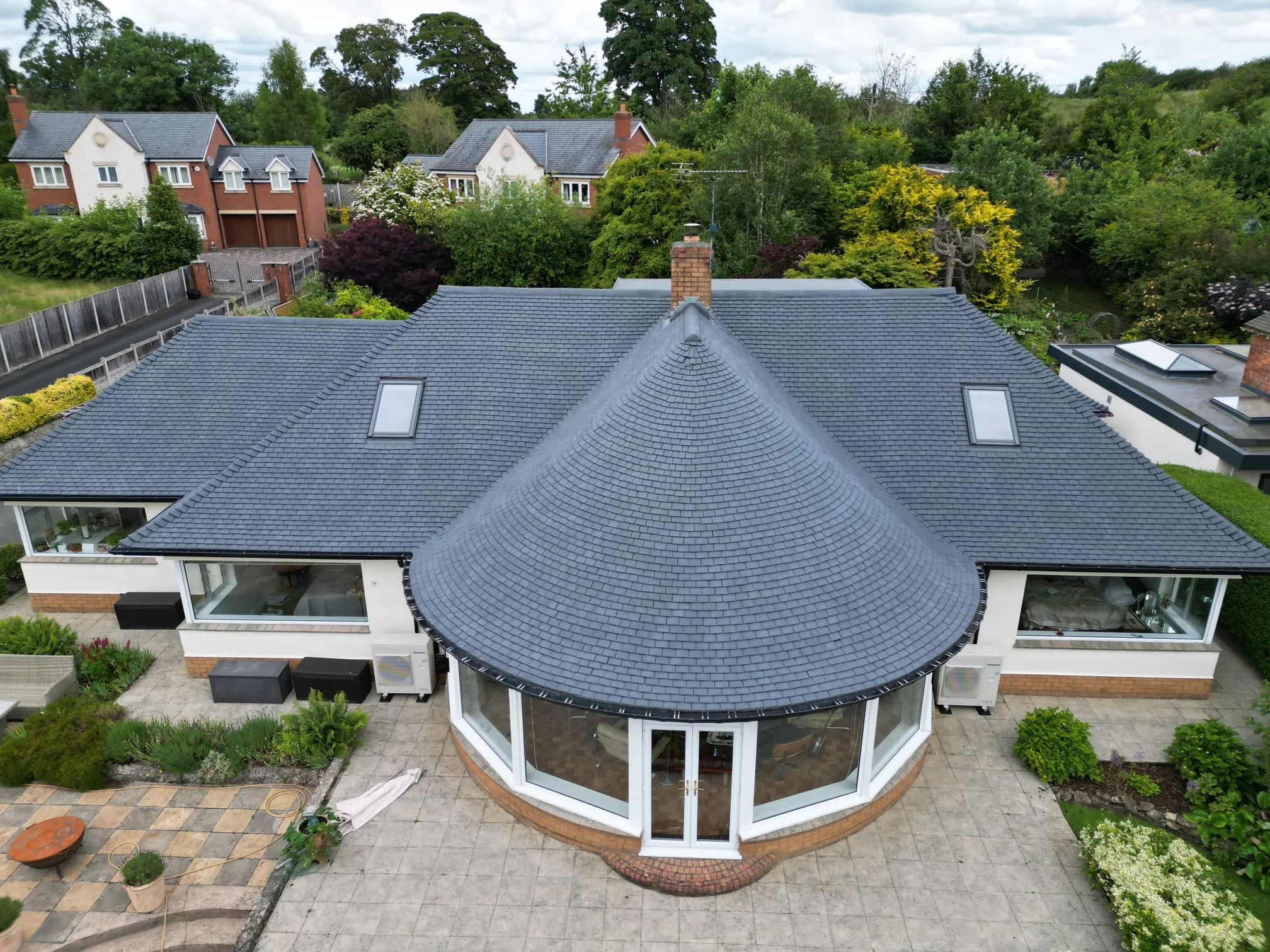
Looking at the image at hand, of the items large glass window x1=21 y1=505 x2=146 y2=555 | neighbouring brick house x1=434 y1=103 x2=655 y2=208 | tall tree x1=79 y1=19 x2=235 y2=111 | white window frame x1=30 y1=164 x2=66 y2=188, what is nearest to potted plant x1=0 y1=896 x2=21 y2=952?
large glass window x1=21 y1=505 x2=146 y2=555

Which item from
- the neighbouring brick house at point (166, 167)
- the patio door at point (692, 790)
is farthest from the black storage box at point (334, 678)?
the neighbouring brick house at point (166, 167)

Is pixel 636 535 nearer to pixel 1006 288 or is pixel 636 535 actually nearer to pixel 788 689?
pixel 788 689

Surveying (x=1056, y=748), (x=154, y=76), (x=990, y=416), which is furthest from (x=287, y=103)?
(x=1056, y=748)

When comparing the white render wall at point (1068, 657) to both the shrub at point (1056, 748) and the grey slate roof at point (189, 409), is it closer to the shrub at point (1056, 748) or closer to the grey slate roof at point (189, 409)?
the shrub at point (1056, 748)

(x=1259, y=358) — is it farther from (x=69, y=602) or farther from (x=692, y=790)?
(x=69, y=602)

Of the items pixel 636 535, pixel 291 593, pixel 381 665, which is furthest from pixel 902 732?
pixel 291 593
